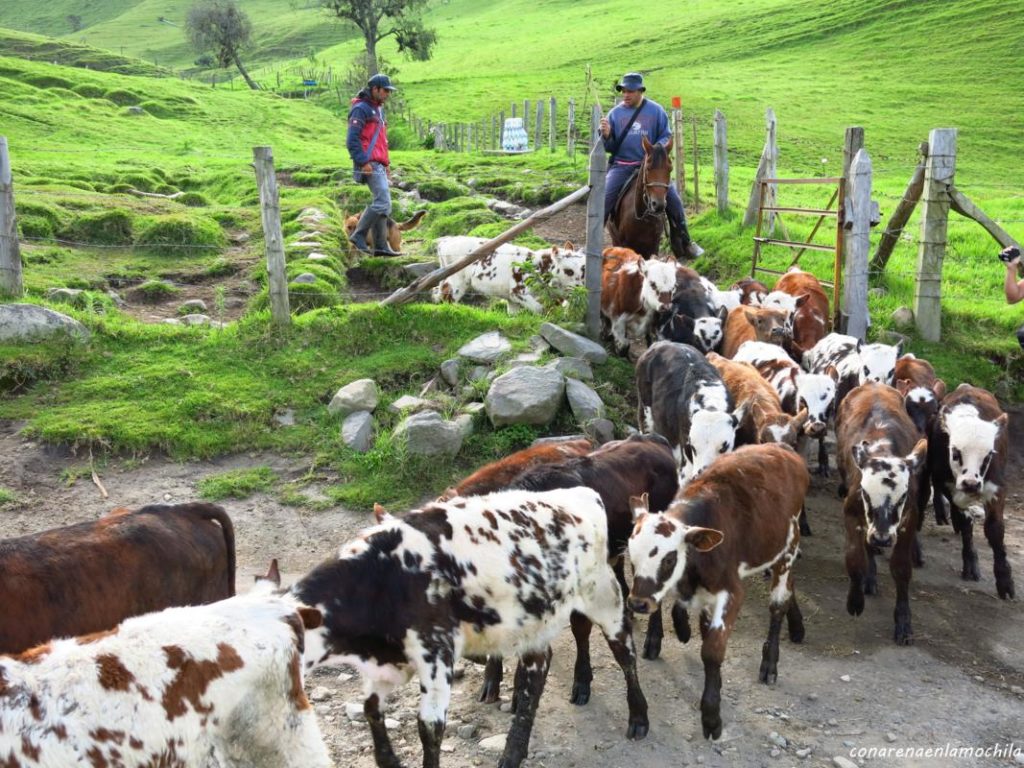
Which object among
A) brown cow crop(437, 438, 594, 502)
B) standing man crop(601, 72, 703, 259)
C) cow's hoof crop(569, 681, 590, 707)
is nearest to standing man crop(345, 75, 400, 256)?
standing man crop(601, 72, 703, 259)

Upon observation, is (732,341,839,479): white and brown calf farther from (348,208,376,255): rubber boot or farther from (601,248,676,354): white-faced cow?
(348,208,376,255): rubber boot

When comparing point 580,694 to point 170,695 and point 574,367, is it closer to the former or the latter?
point 170,695

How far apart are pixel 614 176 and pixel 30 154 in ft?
54.1

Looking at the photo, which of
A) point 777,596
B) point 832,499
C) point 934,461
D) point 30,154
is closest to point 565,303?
point 832,499

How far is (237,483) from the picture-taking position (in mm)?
8781

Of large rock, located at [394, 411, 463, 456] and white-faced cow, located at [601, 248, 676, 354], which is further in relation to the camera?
white-faced cow, located at [601, 248, 676, 354]

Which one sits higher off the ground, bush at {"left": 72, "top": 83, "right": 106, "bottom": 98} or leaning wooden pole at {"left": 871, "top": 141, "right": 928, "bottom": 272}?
bush at {"left": 72, "top": 83, "right": 106, "bottom": 98}

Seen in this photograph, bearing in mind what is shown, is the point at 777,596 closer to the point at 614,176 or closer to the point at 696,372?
the point at 696,372

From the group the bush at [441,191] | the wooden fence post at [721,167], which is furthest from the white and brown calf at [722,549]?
the bush at [441,191]

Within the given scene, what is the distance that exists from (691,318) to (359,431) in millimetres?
4479

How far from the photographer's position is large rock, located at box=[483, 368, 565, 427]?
31.1ft

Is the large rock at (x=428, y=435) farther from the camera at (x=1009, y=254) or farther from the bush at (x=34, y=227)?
the bush at (x=34, y=227)

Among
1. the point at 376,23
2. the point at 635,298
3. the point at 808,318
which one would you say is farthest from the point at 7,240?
the point at 376,23

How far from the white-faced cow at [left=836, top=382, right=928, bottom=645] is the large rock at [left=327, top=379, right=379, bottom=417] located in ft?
15.0
